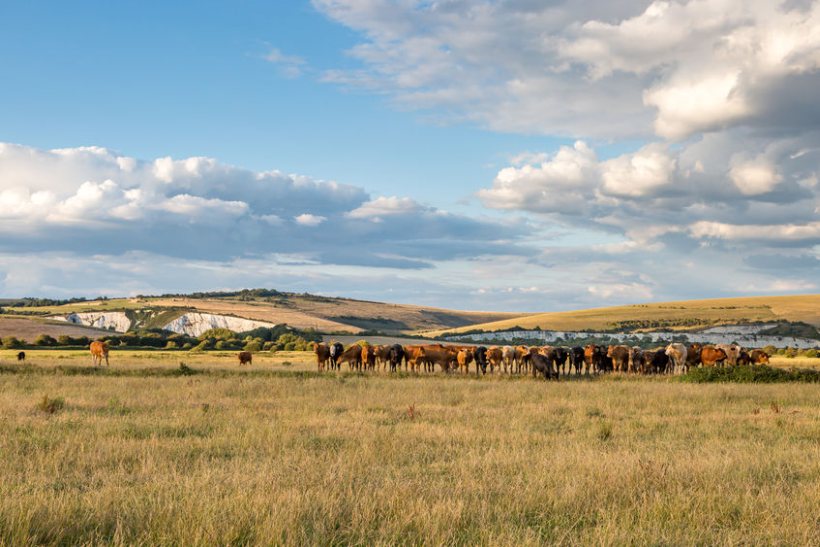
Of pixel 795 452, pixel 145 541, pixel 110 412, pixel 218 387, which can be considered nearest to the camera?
pixel 145 541

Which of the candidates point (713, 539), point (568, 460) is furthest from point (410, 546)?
point (568, 460)

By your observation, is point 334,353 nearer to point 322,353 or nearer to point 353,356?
point 322,353

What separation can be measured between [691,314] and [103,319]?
129 metres

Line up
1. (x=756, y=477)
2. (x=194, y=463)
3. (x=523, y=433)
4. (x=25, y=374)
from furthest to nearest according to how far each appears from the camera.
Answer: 1. (x=25, y=374)
2. (x=523, y=433)
3. (x=194, y=463)
4. (x=756, y=477)

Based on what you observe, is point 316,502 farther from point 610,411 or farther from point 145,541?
point 610,411

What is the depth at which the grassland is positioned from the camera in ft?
451

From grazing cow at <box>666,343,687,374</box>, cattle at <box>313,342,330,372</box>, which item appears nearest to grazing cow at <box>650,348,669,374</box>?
grazing cow at <box>666,343,687,374</box>

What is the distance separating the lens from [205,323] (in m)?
138

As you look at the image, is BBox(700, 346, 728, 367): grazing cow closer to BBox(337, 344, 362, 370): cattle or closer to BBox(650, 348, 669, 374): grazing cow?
BBox(650, 348, 669, 374): grazing cow

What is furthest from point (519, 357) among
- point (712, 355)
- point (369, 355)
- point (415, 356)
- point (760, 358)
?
point (760, 358)

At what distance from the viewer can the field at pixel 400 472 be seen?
707 centimetres

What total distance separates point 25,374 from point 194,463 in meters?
26.6

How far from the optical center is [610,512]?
7957 millimetres

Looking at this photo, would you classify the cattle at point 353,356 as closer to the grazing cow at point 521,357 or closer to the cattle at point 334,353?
the cattle at point 334,353
